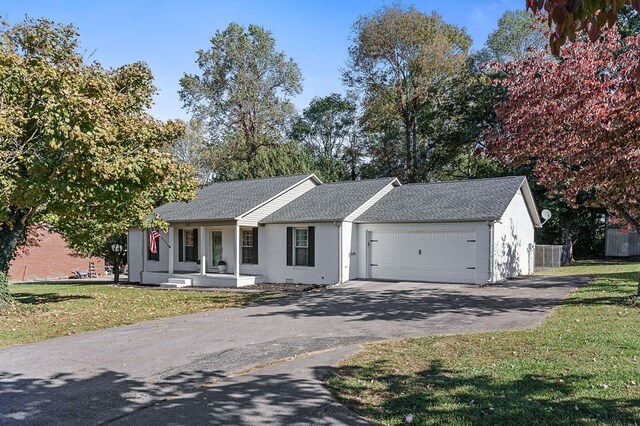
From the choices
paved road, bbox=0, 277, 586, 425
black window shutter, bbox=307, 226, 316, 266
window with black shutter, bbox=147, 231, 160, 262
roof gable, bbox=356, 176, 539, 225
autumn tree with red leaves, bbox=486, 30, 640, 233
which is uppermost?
autumn tree with red leaves, bbox=486, 30, 640, 233

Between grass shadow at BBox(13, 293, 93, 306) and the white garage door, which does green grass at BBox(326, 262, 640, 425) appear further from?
grass shadow at BBox(13, 293, 93, 306)

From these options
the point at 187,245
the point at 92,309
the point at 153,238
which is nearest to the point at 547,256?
the point at 187,245

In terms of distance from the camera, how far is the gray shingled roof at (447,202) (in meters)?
17.6

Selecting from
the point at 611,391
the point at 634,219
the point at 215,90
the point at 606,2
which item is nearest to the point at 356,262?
the point at 634,219

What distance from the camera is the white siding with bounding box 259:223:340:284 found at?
61.6 feet

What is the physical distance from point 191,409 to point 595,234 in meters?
33.8

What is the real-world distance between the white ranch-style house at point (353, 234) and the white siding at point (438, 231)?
0.03 meters

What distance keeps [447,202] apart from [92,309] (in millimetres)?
12489

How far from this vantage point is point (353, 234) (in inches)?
764

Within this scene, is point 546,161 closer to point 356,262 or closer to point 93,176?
point 356,262

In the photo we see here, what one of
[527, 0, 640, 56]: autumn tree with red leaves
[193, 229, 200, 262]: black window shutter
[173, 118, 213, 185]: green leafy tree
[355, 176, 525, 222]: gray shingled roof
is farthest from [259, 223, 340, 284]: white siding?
[173, 118, 213, 185]: green leafy tree

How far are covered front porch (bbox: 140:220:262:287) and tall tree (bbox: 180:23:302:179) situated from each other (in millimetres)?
15900

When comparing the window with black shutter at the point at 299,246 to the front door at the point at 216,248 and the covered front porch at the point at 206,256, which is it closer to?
the covered front porch at the point at 206,256

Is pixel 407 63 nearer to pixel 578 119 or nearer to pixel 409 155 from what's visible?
pixel 409 155
